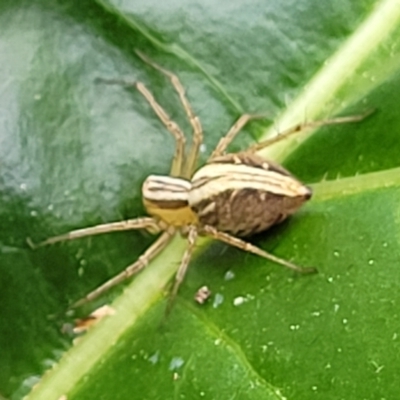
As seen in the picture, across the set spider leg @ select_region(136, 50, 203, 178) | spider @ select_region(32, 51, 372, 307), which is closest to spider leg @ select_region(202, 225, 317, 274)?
spider @ select_region(32, 51, 372, 307)

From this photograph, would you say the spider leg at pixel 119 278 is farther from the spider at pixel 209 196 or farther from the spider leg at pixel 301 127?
the spider leg at pixel 301 127

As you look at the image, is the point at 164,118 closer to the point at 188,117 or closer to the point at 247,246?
the point at 188,117

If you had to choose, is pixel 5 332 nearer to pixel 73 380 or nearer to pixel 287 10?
pixel 73 380

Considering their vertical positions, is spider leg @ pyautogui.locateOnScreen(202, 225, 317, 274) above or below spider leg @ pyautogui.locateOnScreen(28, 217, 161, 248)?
below

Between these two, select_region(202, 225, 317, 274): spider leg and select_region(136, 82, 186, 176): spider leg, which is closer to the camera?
select_region(202, 225, 317, 274): spider leg

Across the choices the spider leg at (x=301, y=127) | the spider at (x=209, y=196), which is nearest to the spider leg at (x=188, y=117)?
the spider at (x=209, y=196)

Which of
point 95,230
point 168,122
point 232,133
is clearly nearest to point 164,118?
point 168,122

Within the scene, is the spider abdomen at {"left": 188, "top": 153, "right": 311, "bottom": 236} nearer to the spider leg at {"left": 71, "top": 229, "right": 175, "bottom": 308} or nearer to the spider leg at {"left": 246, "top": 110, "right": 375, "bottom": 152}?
the spider leg at {"left": 246, "top": 110, "right": 375, "bottom": 152}
